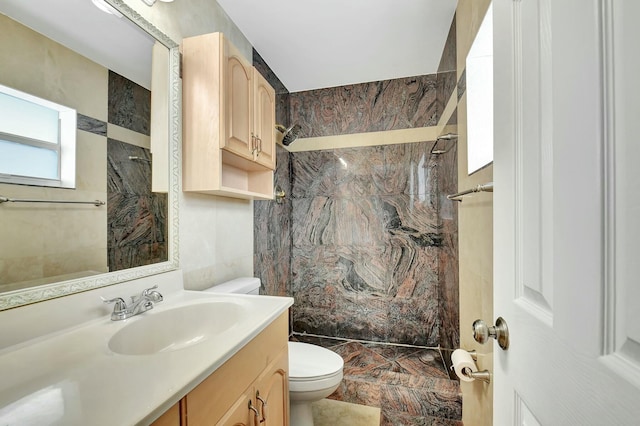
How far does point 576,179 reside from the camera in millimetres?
383

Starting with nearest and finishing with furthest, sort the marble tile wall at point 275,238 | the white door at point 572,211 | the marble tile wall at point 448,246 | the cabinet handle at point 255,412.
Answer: the white door at point 572,211
the cabinet handle at point 255,412
the marble tile wall at point 448,246
the marble tile wall at point 275,238

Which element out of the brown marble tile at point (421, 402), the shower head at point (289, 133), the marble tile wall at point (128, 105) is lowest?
the brown marble tile at point (421, 402)

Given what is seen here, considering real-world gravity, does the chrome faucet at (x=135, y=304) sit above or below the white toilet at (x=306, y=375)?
above

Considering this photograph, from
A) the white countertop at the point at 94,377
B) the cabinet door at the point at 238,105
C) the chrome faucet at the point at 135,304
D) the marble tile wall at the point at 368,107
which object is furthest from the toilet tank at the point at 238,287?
the marble tile wall at the point at 368,107

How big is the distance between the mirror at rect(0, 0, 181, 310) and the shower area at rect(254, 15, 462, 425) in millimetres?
921

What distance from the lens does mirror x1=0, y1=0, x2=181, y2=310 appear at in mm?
738

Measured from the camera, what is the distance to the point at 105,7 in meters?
0.98

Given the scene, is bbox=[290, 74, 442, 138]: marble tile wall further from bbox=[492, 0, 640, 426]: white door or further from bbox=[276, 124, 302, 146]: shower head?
bbox=[492, 0, 640, 426]: white door

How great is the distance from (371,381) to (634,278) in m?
1.84

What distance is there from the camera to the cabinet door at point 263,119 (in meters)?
1.57

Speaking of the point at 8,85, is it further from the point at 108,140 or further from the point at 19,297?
the point at 19,297

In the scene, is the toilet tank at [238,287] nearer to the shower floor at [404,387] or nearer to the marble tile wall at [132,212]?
the marble tile wall at [132,212]

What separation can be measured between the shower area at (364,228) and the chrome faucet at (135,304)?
1.00 meters

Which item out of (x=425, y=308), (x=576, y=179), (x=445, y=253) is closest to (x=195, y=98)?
(x=576, y=179)
